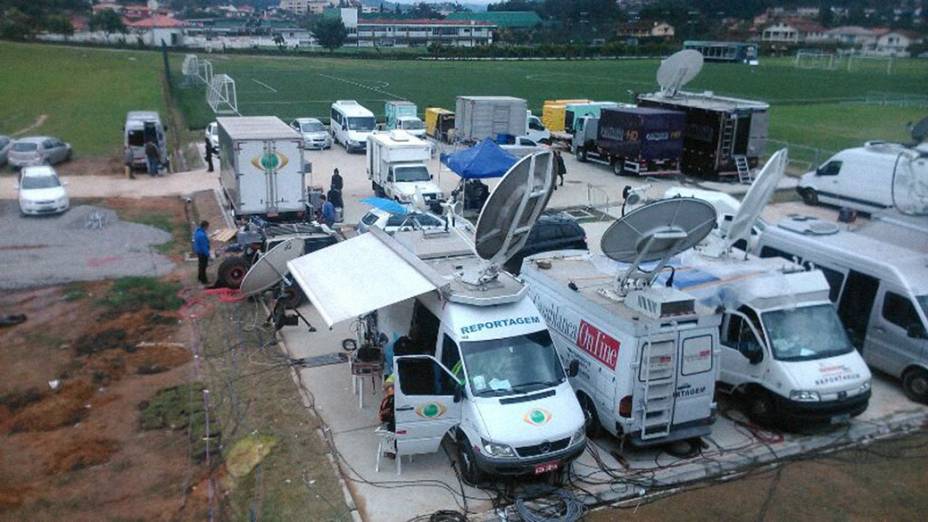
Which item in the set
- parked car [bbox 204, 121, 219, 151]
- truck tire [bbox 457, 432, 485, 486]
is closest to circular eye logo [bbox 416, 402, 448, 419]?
truck tire [bbox 457, 432, 485, 486]

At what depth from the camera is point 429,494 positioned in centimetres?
939

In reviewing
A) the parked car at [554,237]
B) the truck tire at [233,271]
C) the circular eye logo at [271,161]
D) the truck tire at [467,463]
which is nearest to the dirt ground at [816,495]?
the truck tire at [467,463]

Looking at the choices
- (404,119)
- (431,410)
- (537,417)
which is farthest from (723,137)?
(431,410)

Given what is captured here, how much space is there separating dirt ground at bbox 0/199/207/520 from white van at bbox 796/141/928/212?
20419mm

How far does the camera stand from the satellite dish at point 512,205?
9852mm

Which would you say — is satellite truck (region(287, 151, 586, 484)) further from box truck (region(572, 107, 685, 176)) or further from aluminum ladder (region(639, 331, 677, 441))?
box truck (region(572, 107, 685, 176))

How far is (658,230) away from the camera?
10047mm

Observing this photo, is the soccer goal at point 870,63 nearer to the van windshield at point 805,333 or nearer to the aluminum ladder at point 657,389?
the van windshield at point 805,333

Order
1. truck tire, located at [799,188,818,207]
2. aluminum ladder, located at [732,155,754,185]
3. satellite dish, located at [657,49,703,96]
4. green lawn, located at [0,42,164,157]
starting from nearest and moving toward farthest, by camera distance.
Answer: truck tire, located at [799,188,818,207] → aluminum ladder, located at [732,155,754,185] → satellite dish, located at [657,49,703,96] → green lawn, located at [0,42,164,157]

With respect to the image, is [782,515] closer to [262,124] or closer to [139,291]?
[139,291]

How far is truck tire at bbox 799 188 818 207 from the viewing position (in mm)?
25703

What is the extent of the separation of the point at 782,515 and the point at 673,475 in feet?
4.57

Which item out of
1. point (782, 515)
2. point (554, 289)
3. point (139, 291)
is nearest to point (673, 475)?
point (782, 515)

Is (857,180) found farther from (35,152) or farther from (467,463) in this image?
(35,152)
